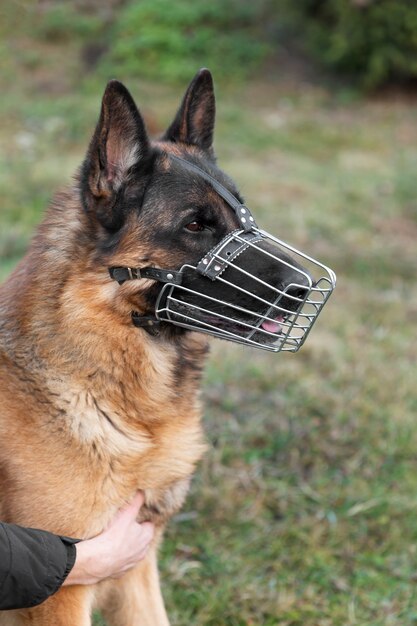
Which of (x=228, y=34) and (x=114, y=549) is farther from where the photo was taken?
(x=228, y=34)

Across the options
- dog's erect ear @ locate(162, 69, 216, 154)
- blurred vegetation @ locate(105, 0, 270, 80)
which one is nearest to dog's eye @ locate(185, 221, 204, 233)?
dog's erect ear @ locate(162, 69, 216, 154)

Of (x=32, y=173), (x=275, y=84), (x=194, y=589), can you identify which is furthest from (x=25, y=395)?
(x=275, y=84)

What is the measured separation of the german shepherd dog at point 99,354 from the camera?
2340 millimetres

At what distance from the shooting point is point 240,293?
2479mm

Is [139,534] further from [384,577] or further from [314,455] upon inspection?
[314,455]

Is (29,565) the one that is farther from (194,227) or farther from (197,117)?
(197,117)

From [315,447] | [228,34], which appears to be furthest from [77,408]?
[228,34]

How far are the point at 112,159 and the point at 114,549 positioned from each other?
1241 mm

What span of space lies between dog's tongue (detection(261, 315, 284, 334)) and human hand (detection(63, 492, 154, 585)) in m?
0.69

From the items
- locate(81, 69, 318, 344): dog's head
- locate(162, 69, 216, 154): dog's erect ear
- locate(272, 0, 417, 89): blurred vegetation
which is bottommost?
locate(81, 69, 318, 344): dog's head

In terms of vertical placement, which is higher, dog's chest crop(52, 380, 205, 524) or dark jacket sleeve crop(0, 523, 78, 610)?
dog's chest crop(52, 380, 205, 524)

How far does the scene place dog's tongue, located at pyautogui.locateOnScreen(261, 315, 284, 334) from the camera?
98.3 inches

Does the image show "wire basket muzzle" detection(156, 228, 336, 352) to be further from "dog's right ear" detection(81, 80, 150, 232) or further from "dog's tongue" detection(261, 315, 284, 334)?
"dog's right ear" detection(81, 80, 150, 232)

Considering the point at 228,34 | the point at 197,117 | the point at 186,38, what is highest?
the point at 228,34
